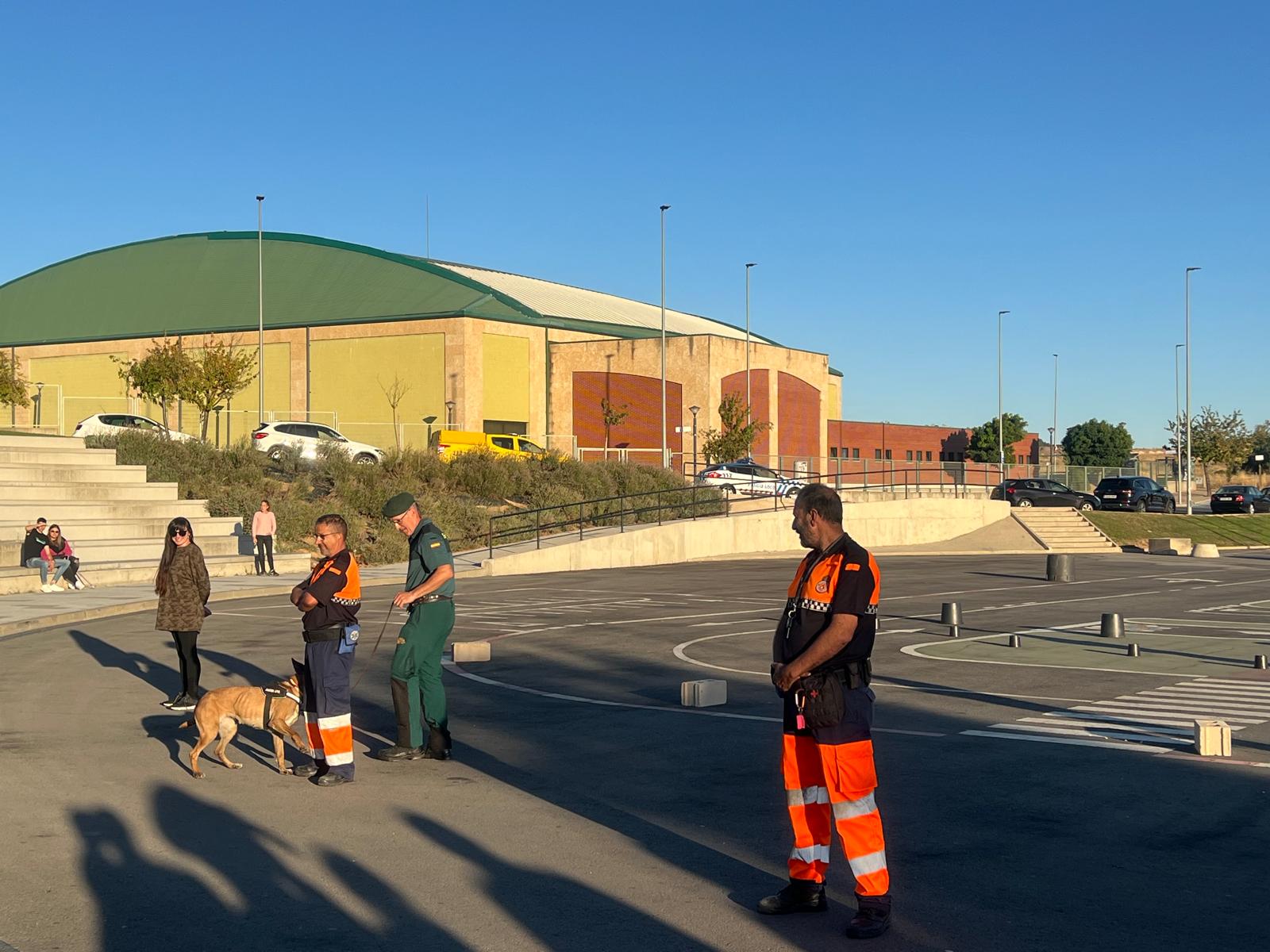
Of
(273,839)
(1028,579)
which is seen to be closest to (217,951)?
(273,839)

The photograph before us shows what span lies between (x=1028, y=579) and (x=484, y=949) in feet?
97.2

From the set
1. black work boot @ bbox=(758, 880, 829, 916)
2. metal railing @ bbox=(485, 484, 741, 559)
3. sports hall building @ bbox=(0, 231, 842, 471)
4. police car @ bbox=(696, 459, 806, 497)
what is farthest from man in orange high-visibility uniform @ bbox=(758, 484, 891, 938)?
sports hall building @ bbox=(0, 231, 842, 471)

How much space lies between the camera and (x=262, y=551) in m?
31.1

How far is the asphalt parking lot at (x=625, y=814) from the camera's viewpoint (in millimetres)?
6441

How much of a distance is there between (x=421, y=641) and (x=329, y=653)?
81 cm

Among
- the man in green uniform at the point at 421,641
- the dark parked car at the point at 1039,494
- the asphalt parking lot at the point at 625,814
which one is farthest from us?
the dark parked car at the point at 1039,494

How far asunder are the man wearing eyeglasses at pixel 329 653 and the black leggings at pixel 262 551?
21491mm

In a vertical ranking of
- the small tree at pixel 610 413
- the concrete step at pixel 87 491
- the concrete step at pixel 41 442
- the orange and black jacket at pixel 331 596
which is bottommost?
the orange and black jacket at pixel 331 596

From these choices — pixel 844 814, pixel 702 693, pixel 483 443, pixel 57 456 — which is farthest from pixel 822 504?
pixel 483 443

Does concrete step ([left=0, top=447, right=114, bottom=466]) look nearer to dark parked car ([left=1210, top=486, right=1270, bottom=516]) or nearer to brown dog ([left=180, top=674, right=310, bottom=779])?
brown dog ([left=180, top=674, right=310, bottom=779])

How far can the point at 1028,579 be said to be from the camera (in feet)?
111

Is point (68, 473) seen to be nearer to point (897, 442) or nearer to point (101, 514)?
point (101, 514)

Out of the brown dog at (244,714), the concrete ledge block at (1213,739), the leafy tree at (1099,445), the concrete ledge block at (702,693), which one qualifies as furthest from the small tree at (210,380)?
the leafy tree at (1099,445)

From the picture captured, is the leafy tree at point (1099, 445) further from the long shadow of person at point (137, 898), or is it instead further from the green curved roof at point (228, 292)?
the long shadow of person at point (137, 898)
